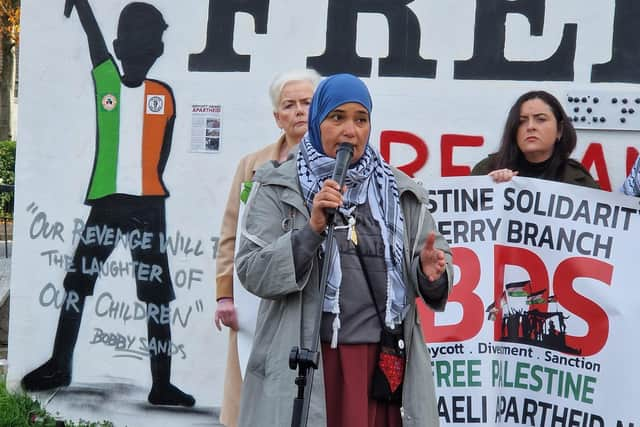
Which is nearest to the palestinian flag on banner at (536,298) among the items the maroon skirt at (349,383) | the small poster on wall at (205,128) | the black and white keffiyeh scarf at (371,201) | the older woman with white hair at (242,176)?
the older woman with white hair at (242,176)

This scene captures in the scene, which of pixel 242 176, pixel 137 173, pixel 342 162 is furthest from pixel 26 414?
pixel 342 162

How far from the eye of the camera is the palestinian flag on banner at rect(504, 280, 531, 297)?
4789 mm

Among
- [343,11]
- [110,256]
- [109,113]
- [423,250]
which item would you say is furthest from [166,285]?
[423,250]

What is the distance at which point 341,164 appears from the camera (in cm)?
317

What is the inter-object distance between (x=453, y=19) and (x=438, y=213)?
1363mm

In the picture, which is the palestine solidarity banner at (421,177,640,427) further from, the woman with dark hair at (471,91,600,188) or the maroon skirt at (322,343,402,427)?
the maroon skirt at (322,343,402,427)

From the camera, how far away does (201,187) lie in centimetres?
604

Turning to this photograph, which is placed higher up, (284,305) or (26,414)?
(284,305)

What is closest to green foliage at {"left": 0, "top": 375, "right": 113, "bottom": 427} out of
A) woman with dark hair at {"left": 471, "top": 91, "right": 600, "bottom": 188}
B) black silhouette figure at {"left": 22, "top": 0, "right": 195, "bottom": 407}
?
black silhouette figure at {"left": 22, "top": 0, "right": 195, "bottom": 407}

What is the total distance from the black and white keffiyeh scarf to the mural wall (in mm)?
2297

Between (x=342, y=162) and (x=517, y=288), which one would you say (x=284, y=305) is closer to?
(x=342, y=162)

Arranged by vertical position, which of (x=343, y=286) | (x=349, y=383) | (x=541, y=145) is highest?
(x=541, y=145)

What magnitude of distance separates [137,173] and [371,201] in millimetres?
2861

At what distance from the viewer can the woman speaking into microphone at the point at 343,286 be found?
132 inches
